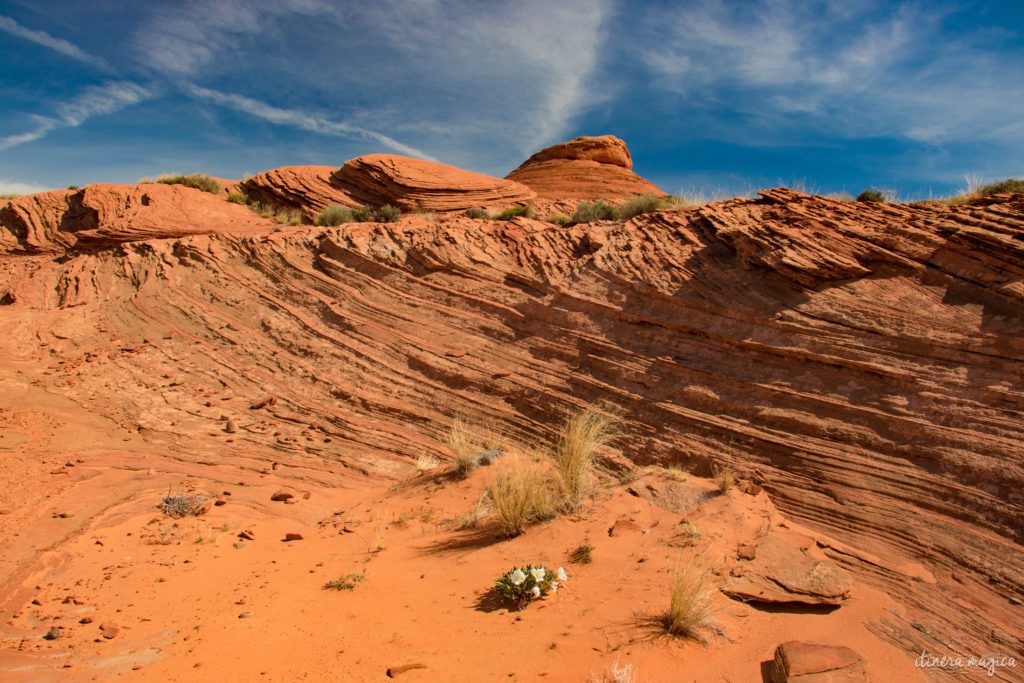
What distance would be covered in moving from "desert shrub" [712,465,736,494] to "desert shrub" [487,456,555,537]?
1653mm

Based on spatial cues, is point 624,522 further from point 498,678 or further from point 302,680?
point 302,680

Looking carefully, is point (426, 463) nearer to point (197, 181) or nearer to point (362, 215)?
point (362, 215)

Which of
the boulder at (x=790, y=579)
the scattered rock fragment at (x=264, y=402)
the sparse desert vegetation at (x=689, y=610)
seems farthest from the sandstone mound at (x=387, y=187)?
the sparse desert vegetation at (x=689, y=610)

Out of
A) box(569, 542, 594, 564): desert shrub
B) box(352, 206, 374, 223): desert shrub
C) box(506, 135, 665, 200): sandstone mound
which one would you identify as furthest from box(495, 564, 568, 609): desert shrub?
box(506, 135, 665, 200): sandstone mound

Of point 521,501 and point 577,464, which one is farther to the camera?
point 577,464

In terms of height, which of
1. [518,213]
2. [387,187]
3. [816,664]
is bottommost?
[816,664]

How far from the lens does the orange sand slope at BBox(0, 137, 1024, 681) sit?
13.7ft

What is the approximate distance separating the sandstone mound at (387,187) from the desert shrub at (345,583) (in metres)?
11.9

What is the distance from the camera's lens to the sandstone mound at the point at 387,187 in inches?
635

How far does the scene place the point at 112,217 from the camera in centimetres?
1561

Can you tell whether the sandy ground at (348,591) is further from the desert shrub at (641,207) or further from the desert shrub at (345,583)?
the desert shrub at (641,207)

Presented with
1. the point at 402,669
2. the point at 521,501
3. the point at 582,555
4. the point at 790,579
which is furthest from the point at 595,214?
the point at 402,669

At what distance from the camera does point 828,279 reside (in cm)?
712

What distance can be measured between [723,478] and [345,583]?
368cm
